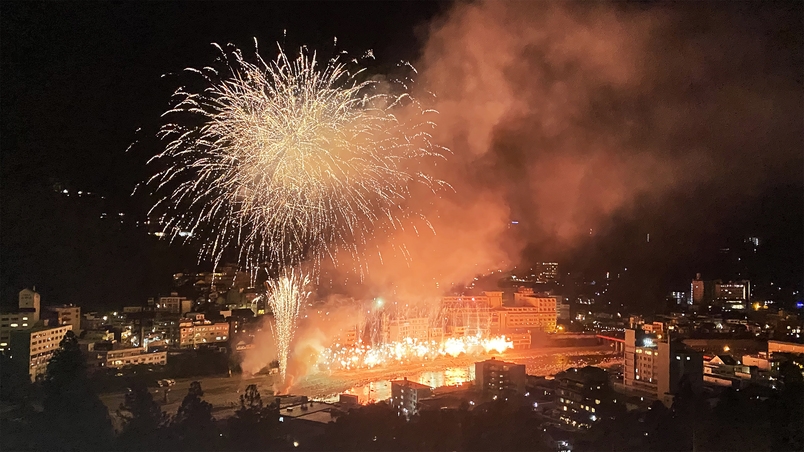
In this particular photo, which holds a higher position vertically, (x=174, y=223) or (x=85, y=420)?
(x=174, y=223)

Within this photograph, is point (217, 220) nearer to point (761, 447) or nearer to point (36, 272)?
point (36, 272)

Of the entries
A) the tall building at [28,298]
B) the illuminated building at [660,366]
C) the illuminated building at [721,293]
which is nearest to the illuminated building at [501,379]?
the illuminated building at [660,366]

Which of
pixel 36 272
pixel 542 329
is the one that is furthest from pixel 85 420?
pixel 542 329

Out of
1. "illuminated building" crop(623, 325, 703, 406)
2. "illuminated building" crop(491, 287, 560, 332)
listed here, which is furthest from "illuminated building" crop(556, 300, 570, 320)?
"illuminated building" crop(623, 325, 703, 406)

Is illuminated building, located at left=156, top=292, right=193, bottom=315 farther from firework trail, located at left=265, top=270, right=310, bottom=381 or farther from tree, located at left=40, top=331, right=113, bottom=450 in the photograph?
tree, located at left=40, top=331, right=113, bottom=450

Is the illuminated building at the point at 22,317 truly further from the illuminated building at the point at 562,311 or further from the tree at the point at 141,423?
the illuminated building at the point at 562,311

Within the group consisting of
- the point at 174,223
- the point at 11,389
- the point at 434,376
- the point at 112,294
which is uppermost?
the point at 174,223

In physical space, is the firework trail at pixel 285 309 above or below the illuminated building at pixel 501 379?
above
